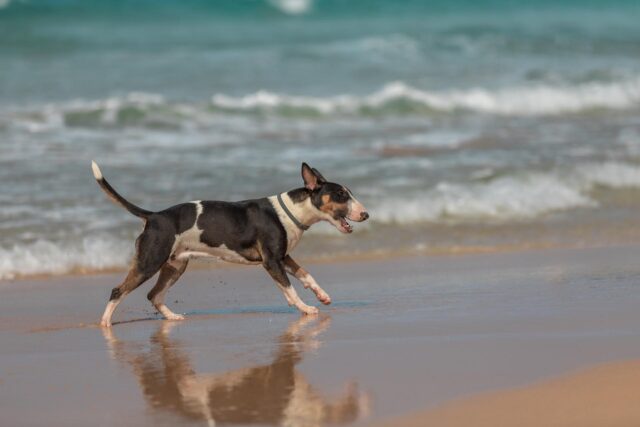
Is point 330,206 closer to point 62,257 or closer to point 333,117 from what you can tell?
point 62,257

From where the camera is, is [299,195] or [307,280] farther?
[299,195]

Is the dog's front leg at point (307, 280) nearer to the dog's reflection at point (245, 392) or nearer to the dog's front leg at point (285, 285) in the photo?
the dog's front leg at point (285, 285)

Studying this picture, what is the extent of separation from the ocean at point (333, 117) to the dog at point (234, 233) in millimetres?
2552

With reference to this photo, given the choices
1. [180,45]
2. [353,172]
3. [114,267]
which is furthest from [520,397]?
[180,45]

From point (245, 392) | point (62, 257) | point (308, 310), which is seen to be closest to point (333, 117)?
point (62, 257)

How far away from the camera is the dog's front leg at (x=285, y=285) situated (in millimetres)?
8602

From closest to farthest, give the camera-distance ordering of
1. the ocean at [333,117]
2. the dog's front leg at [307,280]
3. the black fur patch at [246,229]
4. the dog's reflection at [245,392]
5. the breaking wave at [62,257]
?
the dog's reflection at [245,392] → the dog's front leg at [307,280] → the black fur patch at [246,229] → the breaking wave at [62,257] → the ocean at [333,117]

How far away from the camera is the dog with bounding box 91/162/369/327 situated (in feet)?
28.1

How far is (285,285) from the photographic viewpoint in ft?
28.6

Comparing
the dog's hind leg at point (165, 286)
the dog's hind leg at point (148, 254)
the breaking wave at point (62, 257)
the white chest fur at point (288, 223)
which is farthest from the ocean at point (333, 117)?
the dog's hind leg at point (148, 254)

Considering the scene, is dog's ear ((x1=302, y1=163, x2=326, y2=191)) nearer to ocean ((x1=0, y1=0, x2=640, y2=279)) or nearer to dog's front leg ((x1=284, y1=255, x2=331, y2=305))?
dog's front leg ((x1=284, y1=255, x2=331, y2=305))

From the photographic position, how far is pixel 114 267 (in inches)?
443

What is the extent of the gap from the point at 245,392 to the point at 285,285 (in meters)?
2.48

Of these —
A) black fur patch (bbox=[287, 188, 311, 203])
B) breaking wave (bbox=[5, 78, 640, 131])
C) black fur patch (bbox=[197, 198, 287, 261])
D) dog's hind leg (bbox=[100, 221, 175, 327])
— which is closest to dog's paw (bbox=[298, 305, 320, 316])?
black fur patch (bbox=[197, 198, 287, 261])
